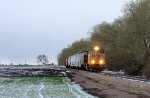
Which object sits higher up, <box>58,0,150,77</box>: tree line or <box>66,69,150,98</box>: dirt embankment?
<box>58,0,150,77</box>: tree line

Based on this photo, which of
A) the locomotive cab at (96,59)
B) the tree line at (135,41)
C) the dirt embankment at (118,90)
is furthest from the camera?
the locomotive cab at (96,59)

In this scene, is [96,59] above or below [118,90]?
above

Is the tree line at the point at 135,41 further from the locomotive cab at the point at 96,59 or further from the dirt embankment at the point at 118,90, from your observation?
the dirt embankment at the point at 118,90

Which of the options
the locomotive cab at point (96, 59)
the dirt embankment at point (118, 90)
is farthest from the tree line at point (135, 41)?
the dirt embankment at point (118, 90)

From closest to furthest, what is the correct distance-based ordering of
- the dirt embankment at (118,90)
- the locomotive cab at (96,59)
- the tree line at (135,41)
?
1. the dirt embankment at (118,90)
2. the tree line at (135,41)
3. the locomotive cab at (96,59)

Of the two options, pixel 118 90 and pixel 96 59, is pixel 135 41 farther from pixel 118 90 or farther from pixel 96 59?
pixel 118 90

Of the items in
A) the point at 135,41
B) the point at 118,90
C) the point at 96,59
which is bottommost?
the point at 118,90

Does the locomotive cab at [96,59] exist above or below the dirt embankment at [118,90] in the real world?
above

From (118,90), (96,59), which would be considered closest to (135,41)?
(96,59)

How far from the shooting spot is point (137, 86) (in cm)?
2959

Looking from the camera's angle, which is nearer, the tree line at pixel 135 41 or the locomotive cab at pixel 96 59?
the tree line at pixel 135 41

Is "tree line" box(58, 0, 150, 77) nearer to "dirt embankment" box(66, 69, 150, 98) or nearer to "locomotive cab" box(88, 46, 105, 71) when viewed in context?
"locomotive cab" box(88, 46, 105, 71)

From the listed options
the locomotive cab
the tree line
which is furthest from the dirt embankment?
the locomotive cab

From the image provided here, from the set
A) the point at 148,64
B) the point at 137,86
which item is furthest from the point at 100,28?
the point at 137,86
